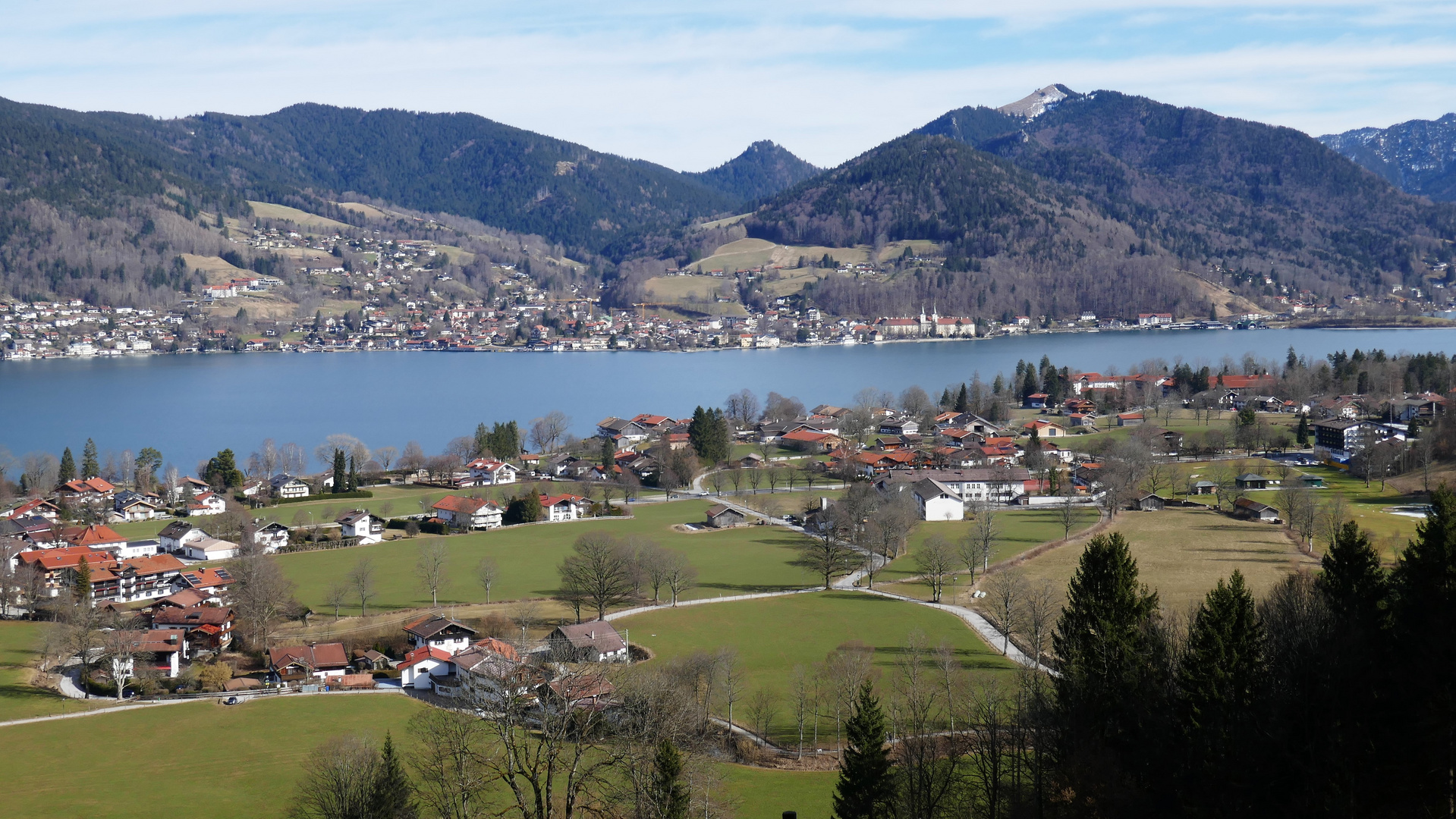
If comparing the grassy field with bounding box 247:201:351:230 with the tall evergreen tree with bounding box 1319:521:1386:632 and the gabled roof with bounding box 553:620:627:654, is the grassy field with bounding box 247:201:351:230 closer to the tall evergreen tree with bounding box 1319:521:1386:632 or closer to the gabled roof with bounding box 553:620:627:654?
the gabled roof with bounding box 553:620:627:654

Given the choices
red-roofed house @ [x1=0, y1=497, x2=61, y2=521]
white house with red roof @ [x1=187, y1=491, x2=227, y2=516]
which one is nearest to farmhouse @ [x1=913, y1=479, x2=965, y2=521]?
white house with red roof @ [x1=187, y1=491, x2=227, y2=516]

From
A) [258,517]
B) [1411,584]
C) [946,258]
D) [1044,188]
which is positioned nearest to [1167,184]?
[1044,188]

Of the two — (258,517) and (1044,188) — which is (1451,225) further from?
(258,517)

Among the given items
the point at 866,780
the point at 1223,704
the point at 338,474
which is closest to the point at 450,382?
the point at 338,474

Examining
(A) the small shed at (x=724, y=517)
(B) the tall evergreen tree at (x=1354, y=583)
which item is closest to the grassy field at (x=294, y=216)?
(A) the small shed at (x=724, y=517)

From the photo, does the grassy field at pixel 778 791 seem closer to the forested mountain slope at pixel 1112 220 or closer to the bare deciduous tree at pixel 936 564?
the bare deciduous tree at pixel 936 564

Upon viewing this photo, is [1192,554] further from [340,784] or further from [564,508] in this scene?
[340,784]

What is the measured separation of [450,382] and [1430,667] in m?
68.4

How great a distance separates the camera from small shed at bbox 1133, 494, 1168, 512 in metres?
28.5

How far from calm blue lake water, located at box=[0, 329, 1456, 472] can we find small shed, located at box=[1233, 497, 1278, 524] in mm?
29958

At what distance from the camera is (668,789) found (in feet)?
30.1

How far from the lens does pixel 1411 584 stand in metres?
8.34

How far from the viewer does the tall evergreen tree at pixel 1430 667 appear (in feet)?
25.0

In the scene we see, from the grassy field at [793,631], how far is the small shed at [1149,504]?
11.3m
